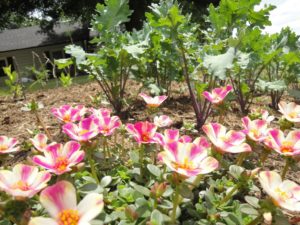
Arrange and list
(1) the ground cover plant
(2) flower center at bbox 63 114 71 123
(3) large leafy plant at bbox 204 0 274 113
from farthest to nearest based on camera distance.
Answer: (3) large leafy plant at bbox 204 0 274 113, (2) flower center at bbox 63 114 71 123, (1) the ground cover plant

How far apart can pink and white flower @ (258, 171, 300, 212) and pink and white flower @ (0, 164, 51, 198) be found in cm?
69

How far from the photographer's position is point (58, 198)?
0.96 metres

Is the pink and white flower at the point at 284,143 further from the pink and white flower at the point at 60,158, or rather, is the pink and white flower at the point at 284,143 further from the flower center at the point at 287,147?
the pink and white flower at the point at 60,158

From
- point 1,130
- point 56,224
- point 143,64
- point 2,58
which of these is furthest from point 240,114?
point 2,58

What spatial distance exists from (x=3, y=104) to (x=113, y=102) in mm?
1655

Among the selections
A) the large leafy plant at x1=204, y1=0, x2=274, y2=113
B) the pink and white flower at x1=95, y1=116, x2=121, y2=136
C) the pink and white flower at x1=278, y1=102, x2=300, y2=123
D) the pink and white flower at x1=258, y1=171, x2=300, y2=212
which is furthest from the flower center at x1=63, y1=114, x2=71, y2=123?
the large leafy plant at x1=204, y1=0, x2=274, y2=113

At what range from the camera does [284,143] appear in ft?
4.39

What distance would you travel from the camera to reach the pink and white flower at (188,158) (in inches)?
43.3

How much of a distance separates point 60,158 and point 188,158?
44cm

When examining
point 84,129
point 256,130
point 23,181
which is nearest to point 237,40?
point 256,130

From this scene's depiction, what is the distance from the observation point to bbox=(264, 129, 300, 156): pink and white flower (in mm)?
1303

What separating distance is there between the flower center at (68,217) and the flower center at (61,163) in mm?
184

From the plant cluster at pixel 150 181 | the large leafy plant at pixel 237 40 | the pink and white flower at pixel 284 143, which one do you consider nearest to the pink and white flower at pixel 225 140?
the plant cluster at pixel 150 181

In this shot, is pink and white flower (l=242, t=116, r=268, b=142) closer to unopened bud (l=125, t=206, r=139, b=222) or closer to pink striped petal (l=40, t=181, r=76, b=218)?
unopened bud (l=125, t=206, r=139, b=222)
